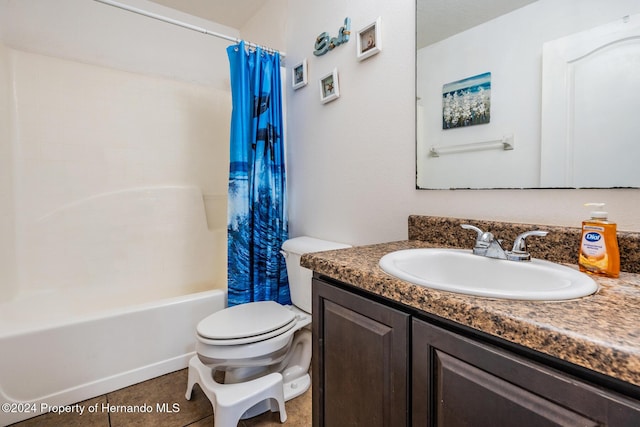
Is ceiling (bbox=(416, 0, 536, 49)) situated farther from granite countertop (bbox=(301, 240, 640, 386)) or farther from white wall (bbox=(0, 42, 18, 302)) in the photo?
white wall (bbox=(0, 42, 18, 302))

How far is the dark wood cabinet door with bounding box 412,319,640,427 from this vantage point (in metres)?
0.39

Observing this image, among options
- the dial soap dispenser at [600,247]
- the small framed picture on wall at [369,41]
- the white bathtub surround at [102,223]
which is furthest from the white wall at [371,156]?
the white bathtub surround at [102,223]

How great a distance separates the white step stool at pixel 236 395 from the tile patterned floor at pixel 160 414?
74 millimetres

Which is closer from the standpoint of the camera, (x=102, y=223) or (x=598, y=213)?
(x=598, y=213)

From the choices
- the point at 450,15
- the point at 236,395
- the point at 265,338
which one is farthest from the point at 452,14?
the point at 236,395

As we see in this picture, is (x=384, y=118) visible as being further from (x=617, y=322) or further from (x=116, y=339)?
(x=116, y=339)

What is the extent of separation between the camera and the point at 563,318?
44 centimetres

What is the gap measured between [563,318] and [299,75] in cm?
174

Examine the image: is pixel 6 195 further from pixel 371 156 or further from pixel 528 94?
pixel 528 94

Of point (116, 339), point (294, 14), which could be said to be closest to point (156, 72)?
point (294, 14)

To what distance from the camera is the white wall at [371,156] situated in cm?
91

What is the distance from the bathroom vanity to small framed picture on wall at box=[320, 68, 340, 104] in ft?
3.28

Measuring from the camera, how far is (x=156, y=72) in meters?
2.16

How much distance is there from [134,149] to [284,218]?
1.17m
